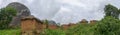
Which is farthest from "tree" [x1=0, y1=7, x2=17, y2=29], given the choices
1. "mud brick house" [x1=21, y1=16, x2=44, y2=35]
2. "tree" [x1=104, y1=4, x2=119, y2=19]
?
"tree" [x1=104, y1=4, x2=119, y2=19]

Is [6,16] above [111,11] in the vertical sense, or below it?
below

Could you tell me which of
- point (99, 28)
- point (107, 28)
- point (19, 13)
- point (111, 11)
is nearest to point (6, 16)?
point (19, 13)

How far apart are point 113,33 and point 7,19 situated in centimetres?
2904

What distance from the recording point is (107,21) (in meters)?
31.7

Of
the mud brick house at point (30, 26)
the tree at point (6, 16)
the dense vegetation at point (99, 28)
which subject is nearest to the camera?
the dense vegetation at point (99, 28)

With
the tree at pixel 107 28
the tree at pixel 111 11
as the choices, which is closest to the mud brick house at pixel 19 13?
the tree at pixel 111 11

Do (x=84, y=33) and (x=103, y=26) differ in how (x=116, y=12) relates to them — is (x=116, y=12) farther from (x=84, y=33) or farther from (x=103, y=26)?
(x=103, y=26)

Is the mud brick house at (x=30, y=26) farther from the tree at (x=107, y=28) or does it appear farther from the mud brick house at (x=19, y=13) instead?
the mud brick house at (x=19, y=13)

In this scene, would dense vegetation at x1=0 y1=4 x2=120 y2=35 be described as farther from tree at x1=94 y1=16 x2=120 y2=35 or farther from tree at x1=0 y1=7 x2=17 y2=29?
tree at x1=0 y1=7 x2=17 y2=29

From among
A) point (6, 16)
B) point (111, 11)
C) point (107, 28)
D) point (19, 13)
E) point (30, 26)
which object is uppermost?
point (19, 13)

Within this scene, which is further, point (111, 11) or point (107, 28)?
point (111, 11)

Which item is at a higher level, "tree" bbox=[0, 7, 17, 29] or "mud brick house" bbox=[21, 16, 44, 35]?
"tree" bbox=[0, 7, 17, 29]

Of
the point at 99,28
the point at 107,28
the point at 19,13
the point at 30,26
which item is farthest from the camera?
the point at 19,13

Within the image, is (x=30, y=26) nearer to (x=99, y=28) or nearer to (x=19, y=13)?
(x=99, y=28)
